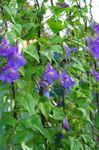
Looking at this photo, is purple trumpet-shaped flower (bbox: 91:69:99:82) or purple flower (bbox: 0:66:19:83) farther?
purple trumpet-shaped flower (bbox: 91:69:99:82)

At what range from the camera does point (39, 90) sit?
1.85 m

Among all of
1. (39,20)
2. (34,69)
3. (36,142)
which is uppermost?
(39,20)

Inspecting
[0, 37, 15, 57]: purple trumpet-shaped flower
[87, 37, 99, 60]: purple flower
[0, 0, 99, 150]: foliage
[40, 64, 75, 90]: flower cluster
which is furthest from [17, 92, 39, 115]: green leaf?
[87, 37, 99, 60]: purple flower

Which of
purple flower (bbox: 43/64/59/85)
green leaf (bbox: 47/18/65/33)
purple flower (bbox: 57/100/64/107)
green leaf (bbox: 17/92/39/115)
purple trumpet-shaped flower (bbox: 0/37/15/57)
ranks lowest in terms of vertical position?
purple flower (bbox: 57/100/64/107)

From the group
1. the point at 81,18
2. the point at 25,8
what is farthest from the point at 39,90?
the point at 81,18

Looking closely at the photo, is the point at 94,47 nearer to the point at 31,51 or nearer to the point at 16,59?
the point at 31,51

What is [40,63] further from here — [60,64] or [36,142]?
[36,142]

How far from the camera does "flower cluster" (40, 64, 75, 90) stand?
170 cm

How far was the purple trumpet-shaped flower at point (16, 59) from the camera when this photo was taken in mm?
1511

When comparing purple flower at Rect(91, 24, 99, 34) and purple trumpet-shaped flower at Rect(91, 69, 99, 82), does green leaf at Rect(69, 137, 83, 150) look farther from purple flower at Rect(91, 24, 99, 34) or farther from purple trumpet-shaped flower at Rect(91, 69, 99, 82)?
purple flower at Rect(91, 24, 99, 34)

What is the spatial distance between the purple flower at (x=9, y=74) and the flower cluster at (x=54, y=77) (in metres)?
0.16

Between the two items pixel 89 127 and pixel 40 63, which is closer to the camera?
pixel 40 63

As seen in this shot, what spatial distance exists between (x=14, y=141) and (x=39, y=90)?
258mm

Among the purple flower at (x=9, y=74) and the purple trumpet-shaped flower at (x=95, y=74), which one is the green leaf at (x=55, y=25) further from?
the purple trumpet-shaped flower at (x=95, y=74)
